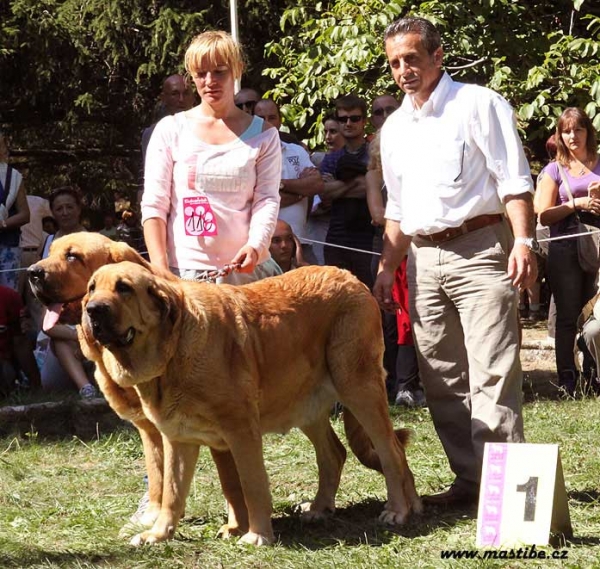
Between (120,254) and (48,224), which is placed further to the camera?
(48,224)

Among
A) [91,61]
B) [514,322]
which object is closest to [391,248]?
[514,322]

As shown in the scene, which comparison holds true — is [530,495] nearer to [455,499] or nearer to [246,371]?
[455,499]

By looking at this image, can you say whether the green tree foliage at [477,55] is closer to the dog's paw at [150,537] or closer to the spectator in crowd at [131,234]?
the spectator in crowd at [131,234]

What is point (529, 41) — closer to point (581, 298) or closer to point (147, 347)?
point (581, 298)

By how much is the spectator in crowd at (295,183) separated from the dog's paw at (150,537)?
14.2 ft

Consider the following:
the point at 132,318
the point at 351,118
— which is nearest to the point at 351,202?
the point at 351,118

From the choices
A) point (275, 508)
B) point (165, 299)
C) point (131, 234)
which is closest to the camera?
point (165, 299)

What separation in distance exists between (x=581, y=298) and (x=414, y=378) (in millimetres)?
1659

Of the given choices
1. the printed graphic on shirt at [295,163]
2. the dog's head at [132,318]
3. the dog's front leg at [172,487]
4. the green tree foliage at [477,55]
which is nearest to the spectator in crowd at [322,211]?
the printed graphic on shirt at [295,163]

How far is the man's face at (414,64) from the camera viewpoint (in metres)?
5.39

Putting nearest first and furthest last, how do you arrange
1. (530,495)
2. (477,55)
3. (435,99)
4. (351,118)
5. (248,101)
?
(530,495) → (435,99) → (351,118) → (248,101) → (477,55)

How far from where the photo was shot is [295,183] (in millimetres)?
9016

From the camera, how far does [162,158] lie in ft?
18.2

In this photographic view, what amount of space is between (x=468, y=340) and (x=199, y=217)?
1.52 meters
